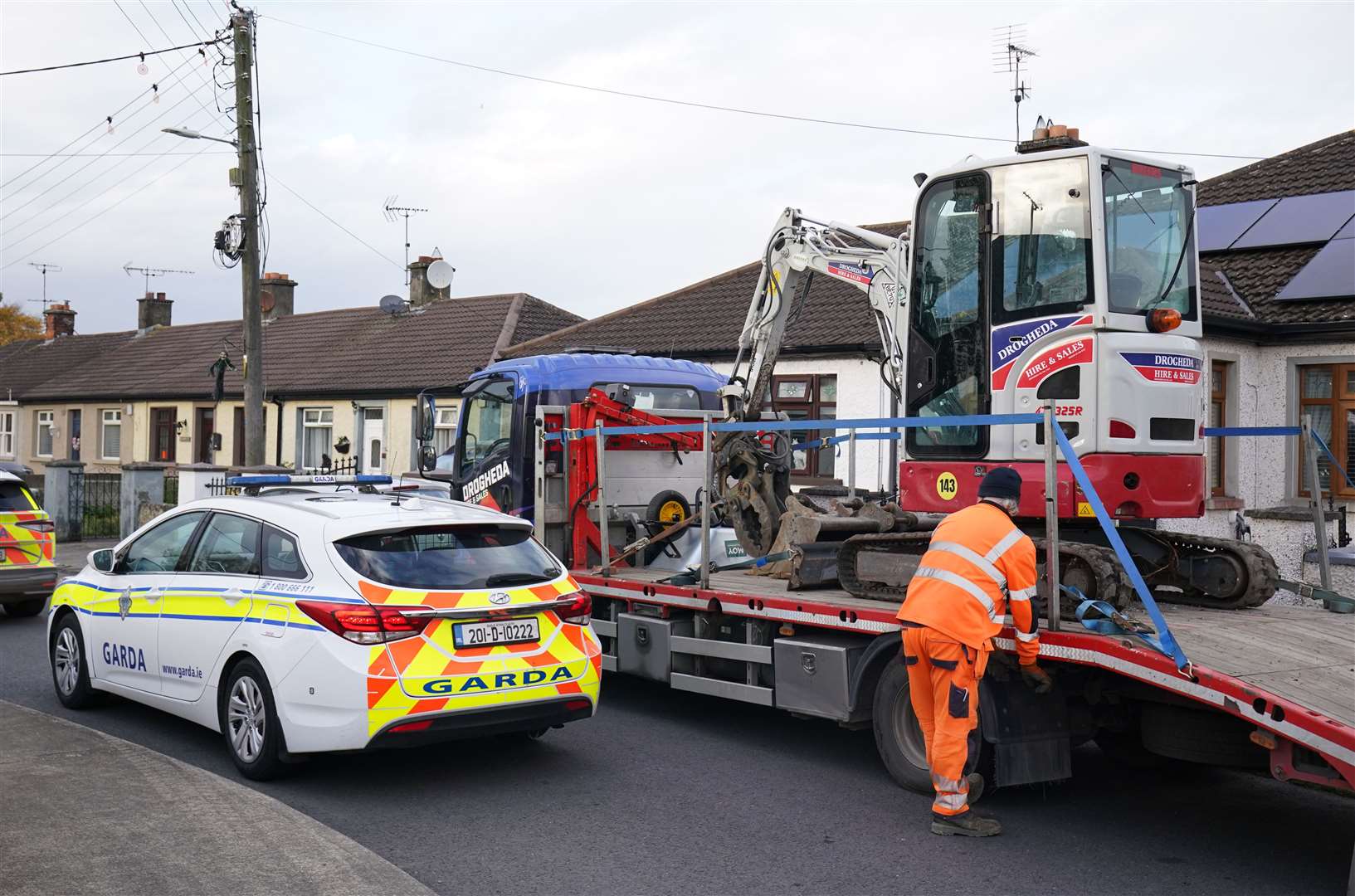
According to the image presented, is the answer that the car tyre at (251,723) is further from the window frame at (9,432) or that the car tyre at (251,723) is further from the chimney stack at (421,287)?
the window frame at (9,432)

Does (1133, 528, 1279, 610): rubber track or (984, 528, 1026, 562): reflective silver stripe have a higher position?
(984, 528, 1026, 562): reflective silver stripe

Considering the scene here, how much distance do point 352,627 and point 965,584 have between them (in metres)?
3.14

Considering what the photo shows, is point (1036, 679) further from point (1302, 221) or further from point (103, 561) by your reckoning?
point (1302, 221)

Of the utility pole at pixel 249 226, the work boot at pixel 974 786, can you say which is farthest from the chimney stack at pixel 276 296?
the work boot at pixel 974 786

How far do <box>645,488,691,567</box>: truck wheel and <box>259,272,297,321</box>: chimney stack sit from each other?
28.1 metres

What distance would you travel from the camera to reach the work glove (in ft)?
20.3

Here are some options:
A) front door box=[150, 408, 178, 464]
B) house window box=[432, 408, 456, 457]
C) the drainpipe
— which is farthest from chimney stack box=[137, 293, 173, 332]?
house window box=[432, 408, 456, 457]

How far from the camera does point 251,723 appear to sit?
7.00 metres

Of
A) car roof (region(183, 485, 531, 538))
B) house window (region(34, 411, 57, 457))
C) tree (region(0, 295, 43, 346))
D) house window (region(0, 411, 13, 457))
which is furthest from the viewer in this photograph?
tree (region(0, 295, 43, 346))

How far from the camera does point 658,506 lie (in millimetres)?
10508

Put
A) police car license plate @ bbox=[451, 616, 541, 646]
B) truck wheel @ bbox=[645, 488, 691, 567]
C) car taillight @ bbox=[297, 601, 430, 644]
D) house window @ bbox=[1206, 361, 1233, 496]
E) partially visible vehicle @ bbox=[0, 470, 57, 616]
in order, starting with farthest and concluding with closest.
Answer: house window @ bbox=[1206, 361, 1233, 496]
partially visible vehicle @ bbox=[0, 470, 57, 616]
truck wheel @ bbox=[645, 488, 691, 567]
police car license plate @ bbox=[451, 616, 541, 646]
car taillight @ bbox=[297, 601, 430, 644]

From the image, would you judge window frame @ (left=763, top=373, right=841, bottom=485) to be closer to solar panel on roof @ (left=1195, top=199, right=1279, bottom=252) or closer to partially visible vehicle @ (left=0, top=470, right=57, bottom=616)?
solar panel on roof @ (left=1195, top=199, right=1279, bottom=252)

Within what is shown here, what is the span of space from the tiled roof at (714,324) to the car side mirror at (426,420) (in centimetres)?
570

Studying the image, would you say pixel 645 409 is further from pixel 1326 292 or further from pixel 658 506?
pixel 1326 292
